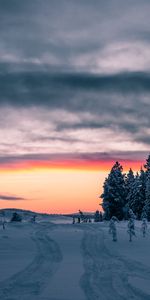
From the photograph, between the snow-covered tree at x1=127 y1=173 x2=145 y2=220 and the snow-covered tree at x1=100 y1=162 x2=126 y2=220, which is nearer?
the snow-covered tree at x1=100 y1=162 x2=126 y2=220

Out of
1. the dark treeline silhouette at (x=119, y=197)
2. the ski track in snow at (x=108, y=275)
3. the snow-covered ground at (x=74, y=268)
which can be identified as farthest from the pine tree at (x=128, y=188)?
the ski track in snow at (x=108, y=275)

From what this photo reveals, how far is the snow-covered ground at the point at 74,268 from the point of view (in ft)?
49.5

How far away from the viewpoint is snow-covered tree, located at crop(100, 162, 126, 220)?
73188 mm

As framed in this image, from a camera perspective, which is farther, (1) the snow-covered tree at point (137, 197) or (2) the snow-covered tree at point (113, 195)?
(1) the snow-covered tree at point (137, 197)

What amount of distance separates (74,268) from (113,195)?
52.7 m

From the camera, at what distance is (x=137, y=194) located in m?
78.5

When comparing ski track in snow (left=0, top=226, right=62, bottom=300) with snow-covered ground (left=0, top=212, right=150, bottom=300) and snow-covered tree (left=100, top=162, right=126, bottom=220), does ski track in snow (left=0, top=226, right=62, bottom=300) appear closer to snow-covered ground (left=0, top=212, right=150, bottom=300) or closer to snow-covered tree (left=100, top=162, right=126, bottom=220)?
snow-covered ground (left=0, top=212, right=150, bottom=300)

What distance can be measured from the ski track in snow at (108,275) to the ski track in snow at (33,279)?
5.00 ft

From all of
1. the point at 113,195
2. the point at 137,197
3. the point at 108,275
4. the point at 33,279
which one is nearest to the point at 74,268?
the point at 108,275

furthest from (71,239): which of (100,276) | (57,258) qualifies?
(100,276)

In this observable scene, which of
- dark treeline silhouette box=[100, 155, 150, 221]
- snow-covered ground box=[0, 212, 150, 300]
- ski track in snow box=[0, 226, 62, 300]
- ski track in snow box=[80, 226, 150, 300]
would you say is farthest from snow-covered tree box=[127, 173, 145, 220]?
ski track in snow box=[0, 226, 62, 300]

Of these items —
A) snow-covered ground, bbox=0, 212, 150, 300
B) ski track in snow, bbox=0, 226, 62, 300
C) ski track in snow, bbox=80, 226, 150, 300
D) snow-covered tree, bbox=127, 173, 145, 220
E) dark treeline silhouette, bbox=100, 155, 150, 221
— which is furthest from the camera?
snow-covered tree, bbox=127, 173, 145, 220

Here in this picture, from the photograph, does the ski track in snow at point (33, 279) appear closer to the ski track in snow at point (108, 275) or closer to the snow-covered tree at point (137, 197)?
the ski track in snow at point (108, 275)

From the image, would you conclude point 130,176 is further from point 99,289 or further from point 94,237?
point 99,289
